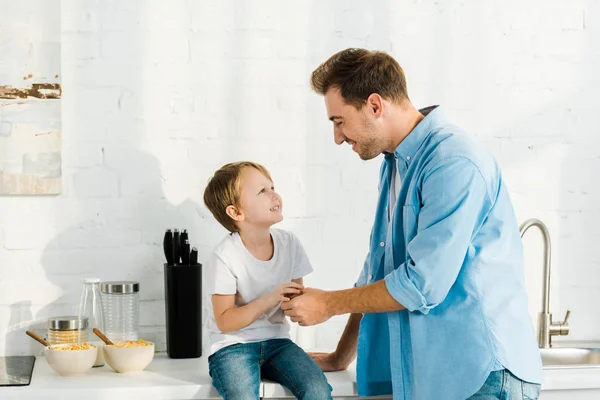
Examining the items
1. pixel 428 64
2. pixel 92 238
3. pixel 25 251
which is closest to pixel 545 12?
pixel 428 64

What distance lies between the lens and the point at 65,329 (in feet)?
8.14

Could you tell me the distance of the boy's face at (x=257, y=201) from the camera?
241 cm

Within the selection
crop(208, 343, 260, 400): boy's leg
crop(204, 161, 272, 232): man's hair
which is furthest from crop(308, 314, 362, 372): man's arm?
crop(204, 161, 272, 232): man's hair

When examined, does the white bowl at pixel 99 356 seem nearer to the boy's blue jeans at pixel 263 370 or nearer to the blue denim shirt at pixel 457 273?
the boy's blue jeans at pixel 263 370

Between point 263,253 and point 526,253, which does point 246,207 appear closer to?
point 263,253

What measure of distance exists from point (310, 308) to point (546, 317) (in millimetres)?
1059

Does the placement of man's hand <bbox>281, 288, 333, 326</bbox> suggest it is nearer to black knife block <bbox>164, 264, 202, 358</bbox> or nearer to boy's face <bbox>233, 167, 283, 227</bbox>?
boy's face <bbox>233, 167, 283, 227</bbox>

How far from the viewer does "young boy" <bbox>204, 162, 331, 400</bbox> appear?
7.49 feet

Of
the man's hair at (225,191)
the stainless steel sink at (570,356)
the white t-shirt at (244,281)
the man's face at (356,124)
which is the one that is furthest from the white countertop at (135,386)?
the stainless steel sink at (570,356)

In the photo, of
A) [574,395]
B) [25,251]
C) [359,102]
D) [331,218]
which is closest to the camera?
[359,102]

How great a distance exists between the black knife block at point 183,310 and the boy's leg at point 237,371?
1.07ft

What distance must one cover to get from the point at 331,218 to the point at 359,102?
2.84 feet

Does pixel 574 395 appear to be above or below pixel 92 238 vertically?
below

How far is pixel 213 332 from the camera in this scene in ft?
7.86
